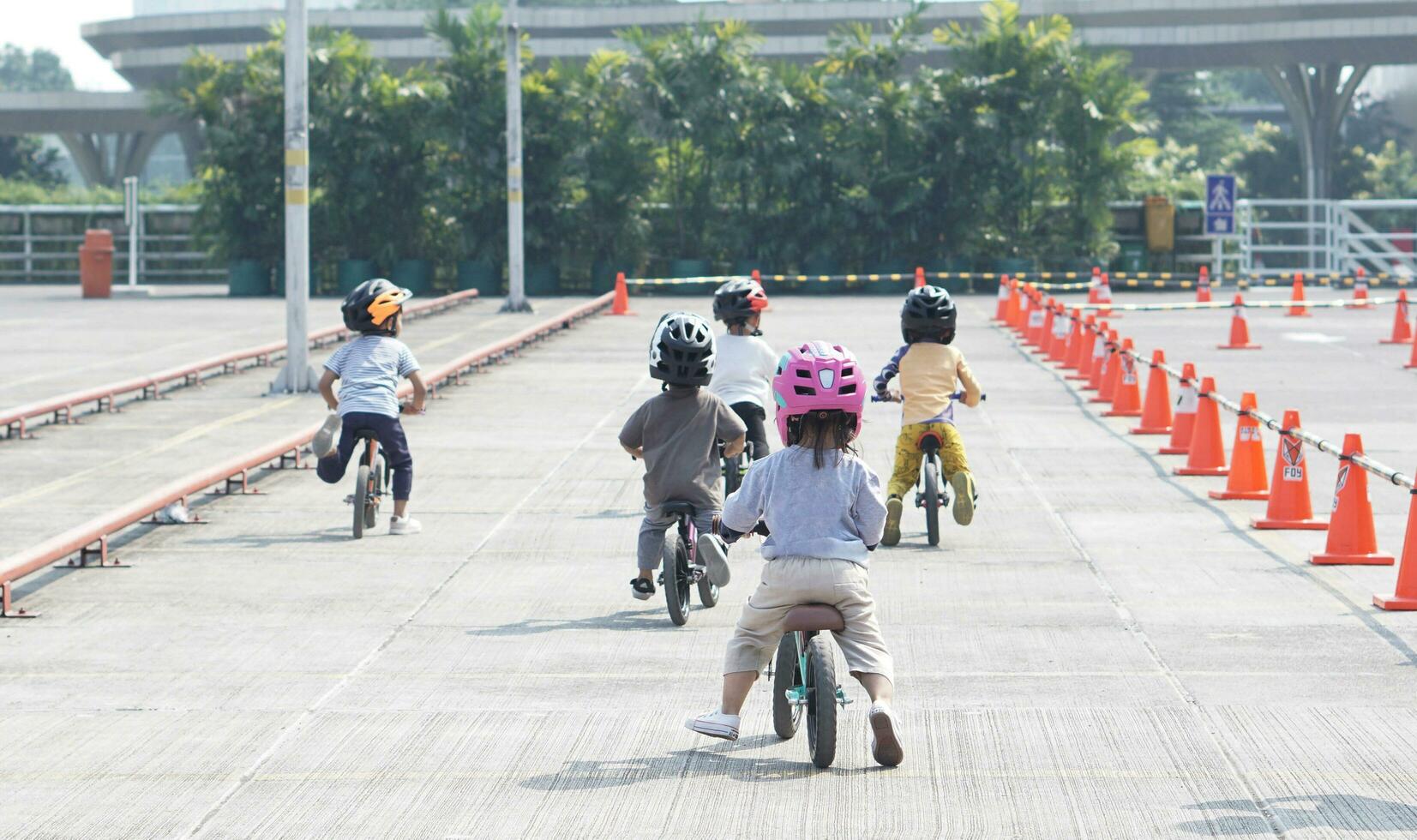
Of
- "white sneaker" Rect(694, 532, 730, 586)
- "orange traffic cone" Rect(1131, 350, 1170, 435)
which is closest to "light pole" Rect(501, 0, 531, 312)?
"orange traffic cone" Rect(1131, 350, 1170, 435)

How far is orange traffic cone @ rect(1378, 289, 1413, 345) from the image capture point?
31422mm

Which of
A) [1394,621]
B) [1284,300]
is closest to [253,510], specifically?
[1394,621]

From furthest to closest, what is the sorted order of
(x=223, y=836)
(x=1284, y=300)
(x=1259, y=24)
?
1. (x=1259, y=24)
2. (x=1284, y=300)
3. (x=223, y=836)

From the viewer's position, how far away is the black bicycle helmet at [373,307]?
13.3 meters

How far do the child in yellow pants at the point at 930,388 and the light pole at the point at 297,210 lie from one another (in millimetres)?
12158

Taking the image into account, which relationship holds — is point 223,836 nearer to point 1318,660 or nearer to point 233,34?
point 1318,660

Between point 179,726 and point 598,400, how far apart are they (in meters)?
15.1

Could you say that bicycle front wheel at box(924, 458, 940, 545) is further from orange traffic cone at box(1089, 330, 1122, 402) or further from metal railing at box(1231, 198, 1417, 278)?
metal railing at box(1231, 198, 1417, 278)

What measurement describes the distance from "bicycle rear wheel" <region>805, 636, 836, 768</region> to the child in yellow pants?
5360mm

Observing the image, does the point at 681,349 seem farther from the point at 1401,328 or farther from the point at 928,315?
the point at 1401,328

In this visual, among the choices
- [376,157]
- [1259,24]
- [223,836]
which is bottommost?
[223,836]

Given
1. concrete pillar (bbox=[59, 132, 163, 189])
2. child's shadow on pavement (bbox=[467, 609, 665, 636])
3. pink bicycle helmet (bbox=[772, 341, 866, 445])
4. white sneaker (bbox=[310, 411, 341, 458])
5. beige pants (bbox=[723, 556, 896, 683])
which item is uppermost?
concrete pillar (bbox=[59, 132, 163, 189])

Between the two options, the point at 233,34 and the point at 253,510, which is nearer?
the point at 253,510

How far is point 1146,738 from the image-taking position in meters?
8.05
